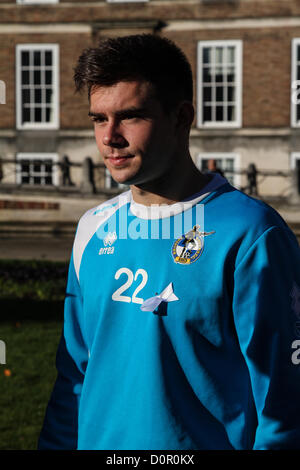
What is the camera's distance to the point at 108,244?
238 centimetres

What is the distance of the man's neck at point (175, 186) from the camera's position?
226 cm

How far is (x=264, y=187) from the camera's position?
2598 cm

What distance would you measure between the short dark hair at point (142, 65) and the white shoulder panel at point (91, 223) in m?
0.48

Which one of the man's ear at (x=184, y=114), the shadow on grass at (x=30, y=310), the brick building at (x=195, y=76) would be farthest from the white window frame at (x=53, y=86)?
the man's ear at (x=184, y=114)

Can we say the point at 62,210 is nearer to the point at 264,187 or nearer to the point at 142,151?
the point at 264,187

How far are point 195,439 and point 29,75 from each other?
27457 millimetres

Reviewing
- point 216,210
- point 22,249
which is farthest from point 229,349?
point 22,249

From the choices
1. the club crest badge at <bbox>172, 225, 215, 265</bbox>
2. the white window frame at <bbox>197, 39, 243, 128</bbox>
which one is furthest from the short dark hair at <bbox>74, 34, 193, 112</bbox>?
the white window frame at <bbox>197, 39, 243, 128</bbox>

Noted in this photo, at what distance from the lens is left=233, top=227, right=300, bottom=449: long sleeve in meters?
2.01

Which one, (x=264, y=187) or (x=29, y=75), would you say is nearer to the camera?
(x=264, y=187)

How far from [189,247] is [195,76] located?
2546cm

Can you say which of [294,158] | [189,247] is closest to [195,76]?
[294,158]

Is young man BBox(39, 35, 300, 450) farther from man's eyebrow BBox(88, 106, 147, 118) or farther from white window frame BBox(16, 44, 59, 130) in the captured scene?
white window frame BBox(16, 44, 59, 130)

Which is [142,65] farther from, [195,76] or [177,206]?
[195,76]
